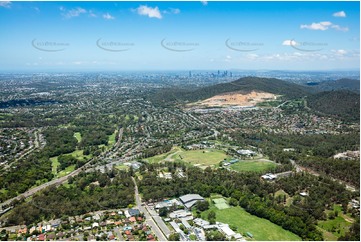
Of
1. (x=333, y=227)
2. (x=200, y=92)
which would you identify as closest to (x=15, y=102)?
(x=200, y=92)

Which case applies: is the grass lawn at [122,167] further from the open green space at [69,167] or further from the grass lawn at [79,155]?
the grass lawn at [79,155]

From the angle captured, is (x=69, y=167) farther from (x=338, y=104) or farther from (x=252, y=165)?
(x=338, y=104)

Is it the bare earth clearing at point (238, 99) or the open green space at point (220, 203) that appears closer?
the open green space at point (220, 203)

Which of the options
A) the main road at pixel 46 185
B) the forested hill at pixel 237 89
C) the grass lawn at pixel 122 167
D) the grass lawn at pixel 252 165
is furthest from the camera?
the forested hill at pixel 237 89

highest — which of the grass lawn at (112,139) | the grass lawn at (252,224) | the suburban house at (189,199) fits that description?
the suburban house at (189,199)

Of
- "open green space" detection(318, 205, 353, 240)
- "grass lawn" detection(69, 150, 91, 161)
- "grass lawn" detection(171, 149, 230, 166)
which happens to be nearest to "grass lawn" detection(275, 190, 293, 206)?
"open green space" detection(318, 205, 353, 240)

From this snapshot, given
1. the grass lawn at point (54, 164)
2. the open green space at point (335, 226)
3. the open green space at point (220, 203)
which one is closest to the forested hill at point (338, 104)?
the open green space at point (335, 226)

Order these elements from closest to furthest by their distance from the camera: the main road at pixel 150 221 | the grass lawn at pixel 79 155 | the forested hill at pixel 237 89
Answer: the main road at pixel 150 221
the grass lawn at pixel 79 155
the forested hill at pixel 237 89

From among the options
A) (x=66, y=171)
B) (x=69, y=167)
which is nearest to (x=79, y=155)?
(x=69, y=167)

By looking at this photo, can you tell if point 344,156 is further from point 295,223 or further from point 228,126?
point 228,126
